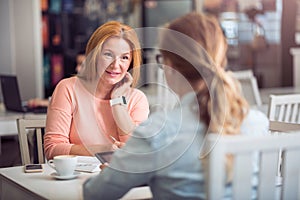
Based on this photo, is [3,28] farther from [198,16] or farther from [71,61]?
[198,16]

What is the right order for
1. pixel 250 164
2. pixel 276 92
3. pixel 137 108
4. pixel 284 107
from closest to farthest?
pixel 250 164, pixel 137 108, pixel 284 107, pixel 276 92

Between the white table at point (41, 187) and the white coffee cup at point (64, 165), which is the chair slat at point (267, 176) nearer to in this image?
the white table at point (41, 187)

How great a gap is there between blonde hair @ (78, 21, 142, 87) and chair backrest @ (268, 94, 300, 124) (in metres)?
0.76

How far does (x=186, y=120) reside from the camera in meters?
1.69

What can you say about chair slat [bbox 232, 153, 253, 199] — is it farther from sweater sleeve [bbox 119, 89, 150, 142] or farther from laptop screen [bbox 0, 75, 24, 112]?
laptop screen [bbox 0, 75, 24, 112]

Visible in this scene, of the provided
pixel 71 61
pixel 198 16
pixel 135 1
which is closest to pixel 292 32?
pixel 135 1

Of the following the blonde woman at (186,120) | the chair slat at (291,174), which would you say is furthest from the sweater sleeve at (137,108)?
the chair slat at (291,174)

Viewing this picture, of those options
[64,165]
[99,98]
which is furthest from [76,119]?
[64,165]

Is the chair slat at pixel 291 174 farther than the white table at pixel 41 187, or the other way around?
the white table at pixel 41 187

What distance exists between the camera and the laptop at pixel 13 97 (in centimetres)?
412

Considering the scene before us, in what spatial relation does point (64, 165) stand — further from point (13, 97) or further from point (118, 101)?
point (13, 97)

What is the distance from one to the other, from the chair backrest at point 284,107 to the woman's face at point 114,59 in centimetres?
84

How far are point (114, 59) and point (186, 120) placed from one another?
105 centimetres

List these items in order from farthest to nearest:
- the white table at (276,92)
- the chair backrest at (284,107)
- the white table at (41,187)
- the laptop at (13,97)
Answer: the white table at (276,92)
the laptop at (13,97)
the chair backrest at (284,107)
the white table at (41,187)
